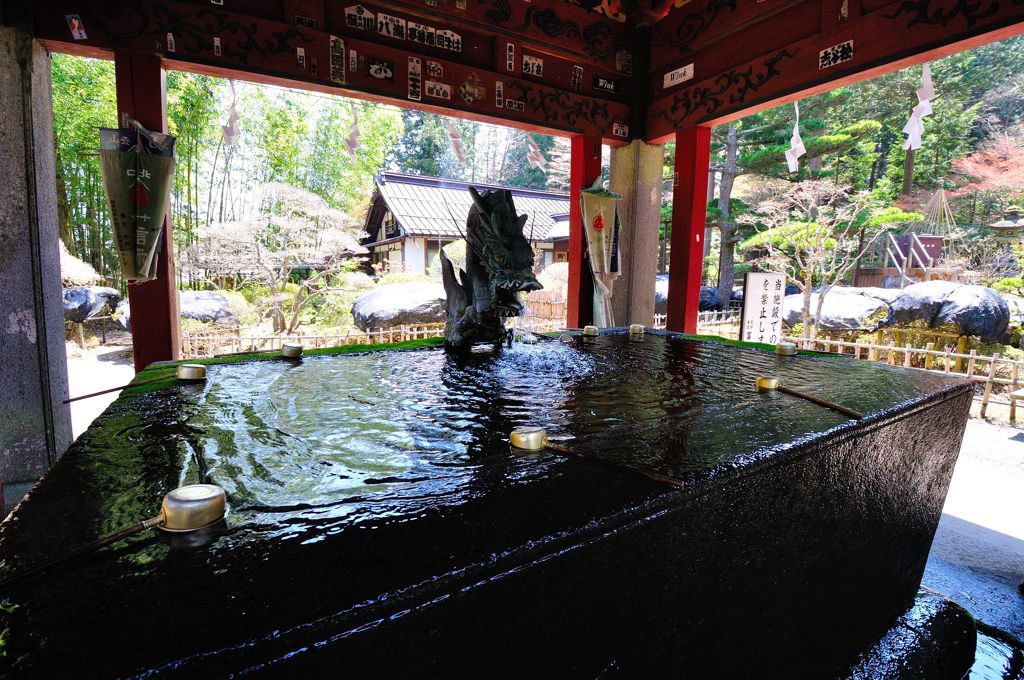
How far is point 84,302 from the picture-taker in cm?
1023

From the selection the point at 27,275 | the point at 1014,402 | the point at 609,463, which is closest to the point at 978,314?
the point at 1014,402

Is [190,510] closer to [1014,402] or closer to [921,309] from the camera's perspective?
[1014,402]

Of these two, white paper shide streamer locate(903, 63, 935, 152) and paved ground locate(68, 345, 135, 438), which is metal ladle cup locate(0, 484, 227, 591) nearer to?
white paper shide streamer locate(903, 63, 935, 152)

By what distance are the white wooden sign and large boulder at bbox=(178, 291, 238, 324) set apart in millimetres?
9577

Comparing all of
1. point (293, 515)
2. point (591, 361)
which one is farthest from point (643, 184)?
point (293, 515)

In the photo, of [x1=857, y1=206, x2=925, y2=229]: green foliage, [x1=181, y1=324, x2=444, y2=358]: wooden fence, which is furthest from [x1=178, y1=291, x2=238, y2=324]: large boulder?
[x1=857, y1=206, x2=925, y2=229]: green foliage

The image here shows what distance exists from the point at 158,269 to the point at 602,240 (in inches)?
167

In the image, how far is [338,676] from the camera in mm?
697

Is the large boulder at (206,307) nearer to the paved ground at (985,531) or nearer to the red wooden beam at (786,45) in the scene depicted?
the paved ground at (985,531)

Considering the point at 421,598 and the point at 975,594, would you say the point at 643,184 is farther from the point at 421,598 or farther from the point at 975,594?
the point at 421,598

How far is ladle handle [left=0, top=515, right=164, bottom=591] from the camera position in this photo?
0.75 m

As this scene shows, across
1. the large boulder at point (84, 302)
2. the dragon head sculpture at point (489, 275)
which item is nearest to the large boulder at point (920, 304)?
the dragon head sculpture at point (489, 275)

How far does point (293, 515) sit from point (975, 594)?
3.37 meters

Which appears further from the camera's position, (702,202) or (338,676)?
(702,202)
